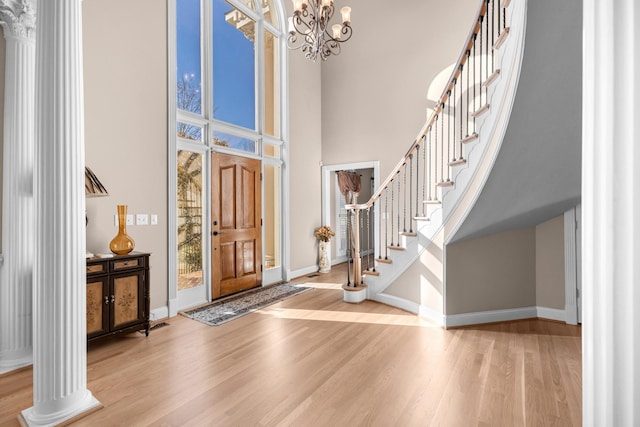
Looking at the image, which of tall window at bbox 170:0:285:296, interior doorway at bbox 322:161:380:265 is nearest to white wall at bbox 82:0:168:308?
tall window at bbox 170:0:285:296

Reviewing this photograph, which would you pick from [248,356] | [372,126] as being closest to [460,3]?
[372,126]

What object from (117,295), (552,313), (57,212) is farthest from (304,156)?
(57,212)

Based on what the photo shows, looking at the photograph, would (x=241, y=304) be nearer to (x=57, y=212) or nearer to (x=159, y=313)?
(x=159, y=313)

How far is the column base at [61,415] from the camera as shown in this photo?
76.4 inches

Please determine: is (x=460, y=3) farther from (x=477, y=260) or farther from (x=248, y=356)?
(x=248, y=356)

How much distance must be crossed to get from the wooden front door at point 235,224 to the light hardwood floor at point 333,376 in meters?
1.25

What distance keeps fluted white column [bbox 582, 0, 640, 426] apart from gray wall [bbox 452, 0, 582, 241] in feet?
4.62

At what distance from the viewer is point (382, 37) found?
6477 millimetres

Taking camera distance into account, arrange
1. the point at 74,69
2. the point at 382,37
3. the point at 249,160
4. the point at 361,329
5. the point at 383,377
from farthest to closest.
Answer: the point at 382,37
the point at 249,160
the point at 361,329
the point at 383,377
the point at 74,69

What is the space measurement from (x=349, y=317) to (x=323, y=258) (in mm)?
2992

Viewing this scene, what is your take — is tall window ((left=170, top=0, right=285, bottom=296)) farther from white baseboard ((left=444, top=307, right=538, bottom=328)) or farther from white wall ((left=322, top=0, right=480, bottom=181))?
white baseboard ((left=444, top=307, right=538, bottom=328))

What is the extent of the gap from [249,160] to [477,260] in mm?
3663

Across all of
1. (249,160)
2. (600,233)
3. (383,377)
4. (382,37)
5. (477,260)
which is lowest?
(383,377)

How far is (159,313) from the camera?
3.90 metres
